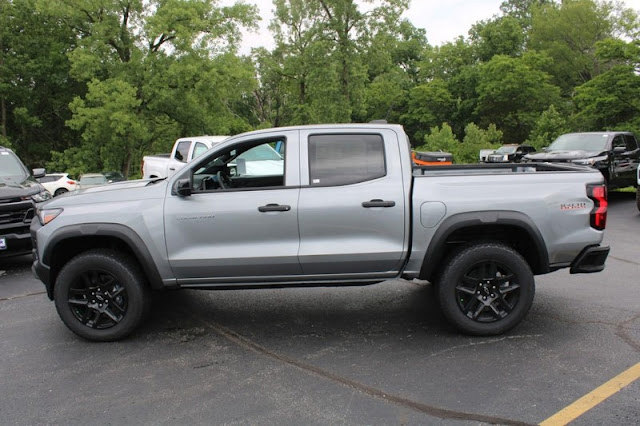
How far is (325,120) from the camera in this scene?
41000mm

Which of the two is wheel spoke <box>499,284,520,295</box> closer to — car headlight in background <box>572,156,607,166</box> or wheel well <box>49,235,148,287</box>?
wheel well <box>49,235,148,287</box>

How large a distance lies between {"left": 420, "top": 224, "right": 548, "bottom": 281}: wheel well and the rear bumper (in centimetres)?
29

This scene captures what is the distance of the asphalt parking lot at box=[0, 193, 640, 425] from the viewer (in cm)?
341

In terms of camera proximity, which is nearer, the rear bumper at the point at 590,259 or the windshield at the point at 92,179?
the rear bumper at the point at 590,259

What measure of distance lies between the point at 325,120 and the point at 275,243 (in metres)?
37.3

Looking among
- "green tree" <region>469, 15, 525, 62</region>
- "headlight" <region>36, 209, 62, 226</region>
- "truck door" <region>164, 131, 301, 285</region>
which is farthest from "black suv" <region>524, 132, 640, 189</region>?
"green tree" <region>469, 15, 525, 62</region>

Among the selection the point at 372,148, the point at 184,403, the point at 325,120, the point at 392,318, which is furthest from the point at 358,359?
the point at 325,120

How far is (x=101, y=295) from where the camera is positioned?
4.70 m

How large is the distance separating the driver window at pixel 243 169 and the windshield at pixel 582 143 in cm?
1029

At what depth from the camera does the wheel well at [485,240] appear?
4523 mm

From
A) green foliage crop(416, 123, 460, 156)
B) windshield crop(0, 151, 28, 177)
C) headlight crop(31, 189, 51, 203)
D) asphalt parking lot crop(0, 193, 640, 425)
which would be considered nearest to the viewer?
asphalt parking lot crop(0, 193, 640, 425)

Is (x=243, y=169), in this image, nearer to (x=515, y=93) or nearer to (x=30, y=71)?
(x=30, y=71)

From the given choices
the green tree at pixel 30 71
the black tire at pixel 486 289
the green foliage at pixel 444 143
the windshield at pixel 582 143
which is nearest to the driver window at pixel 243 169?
the black tire at pixel 486 289

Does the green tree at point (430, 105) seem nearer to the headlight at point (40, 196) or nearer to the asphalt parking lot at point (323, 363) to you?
the headlight at point (40, 196)
